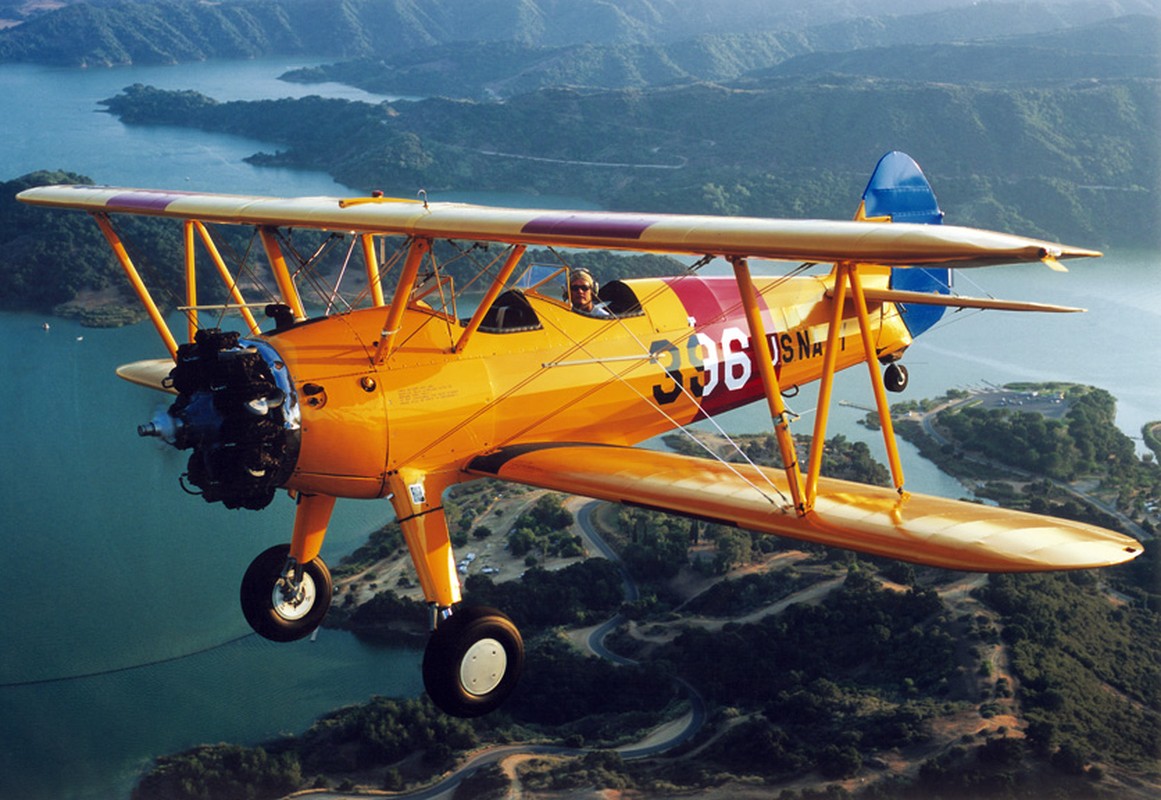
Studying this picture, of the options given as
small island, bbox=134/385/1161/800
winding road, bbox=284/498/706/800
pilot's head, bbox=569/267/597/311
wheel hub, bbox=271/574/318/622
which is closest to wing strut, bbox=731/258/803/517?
pilot's head, bbox=569/267/597/311

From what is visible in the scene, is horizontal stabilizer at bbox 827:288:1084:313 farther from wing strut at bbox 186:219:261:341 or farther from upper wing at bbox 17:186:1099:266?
wing strut at bbox 186:219:261:341

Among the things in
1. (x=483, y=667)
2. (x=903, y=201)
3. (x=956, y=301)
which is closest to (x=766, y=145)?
(x=903, y=201)

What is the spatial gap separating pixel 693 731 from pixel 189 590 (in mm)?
23102

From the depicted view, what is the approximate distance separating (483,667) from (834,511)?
361cm

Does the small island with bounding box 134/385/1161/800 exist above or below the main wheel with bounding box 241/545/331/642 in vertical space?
below

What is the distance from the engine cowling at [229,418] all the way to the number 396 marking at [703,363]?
4.74 metres

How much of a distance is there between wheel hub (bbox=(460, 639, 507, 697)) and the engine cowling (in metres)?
2.45

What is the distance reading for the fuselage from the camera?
393 inches

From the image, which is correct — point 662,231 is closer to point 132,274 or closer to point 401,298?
point 401,298

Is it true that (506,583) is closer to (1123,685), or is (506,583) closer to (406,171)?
(1123,685)

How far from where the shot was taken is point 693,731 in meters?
27.4

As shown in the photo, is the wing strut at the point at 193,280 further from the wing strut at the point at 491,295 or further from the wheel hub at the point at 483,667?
the wheel hub at the point at 483,667

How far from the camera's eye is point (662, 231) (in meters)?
9.04

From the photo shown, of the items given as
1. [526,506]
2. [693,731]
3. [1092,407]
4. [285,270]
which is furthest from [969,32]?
[285,270]
